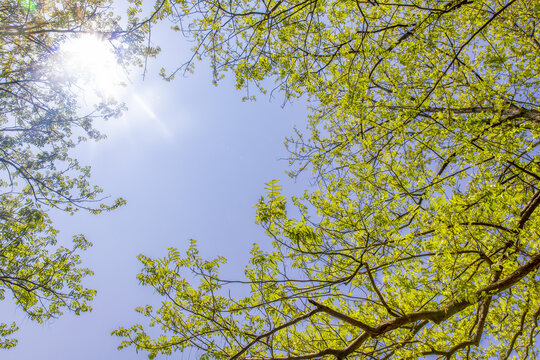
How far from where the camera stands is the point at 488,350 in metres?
6.20

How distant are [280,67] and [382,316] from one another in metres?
4.80

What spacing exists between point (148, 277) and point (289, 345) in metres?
2.35

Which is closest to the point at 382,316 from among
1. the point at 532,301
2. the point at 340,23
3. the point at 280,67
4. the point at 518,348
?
the point at 532,301

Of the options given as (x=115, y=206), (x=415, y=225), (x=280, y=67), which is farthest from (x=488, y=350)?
(x=115, y=206)

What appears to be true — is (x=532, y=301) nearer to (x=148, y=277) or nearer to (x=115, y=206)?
(x=148, y=277)

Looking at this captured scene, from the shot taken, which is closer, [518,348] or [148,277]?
[148,277]

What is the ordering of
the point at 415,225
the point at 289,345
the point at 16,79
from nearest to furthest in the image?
the point at 289,345 < the point at 415,225 < the point at 16,79

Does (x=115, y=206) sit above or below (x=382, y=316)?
above

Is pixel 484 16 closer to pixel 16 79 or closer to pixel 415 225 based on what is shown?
pixel 415 225

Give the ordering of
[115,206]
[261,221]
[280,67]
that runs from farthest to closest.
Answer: [115,206]
[280,67]
[261,221]

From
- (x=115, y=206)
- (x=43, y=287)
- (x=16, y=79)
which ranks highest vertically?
(x=16, y=79)

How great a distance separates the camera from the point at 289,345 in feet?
14.1

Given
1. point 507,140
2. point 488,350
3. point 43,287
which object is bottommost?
point 488,350

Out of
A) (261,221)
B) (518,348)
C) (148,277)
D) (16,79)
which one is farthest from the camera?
(16,79)
